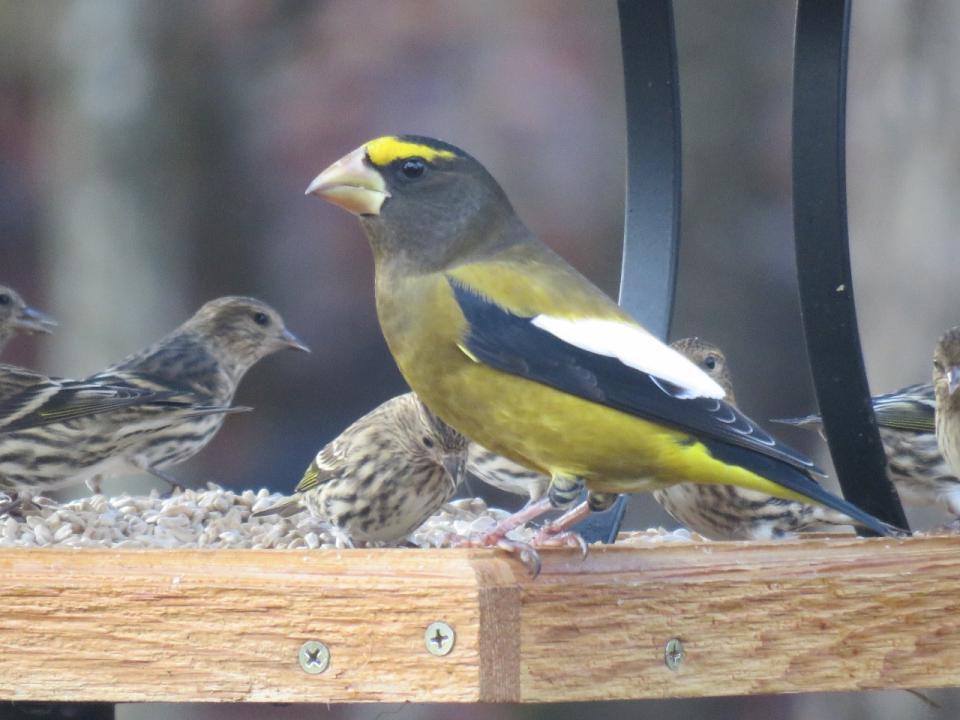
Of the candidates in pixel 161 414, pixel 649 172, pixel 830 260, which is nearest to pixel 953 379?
pixel 649 172

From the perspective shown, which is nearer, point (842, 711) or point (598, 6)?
point (842, 711)

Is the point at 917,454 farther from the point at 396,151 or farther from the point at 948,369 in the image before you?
the point at 396,151

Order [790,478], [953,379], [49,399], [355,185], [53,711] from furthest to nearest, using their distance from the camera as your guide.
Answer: [49,399], [953,379], [355,185], [53,711], [790,478]

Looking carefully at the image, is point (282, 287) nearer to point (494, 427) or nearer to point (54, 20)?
point (54, 20)

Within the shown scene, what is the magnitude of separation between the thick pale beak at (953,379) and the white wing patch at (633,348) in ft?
7.06

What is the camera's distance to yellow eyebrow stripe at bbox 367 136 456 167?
4.07 meters

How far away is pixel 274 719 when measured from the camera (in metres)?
8.83

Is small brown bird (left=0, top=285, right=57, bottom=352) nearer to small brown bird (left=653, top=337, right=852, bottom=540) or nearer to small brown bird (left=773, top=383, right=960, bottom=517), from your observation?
small brown bird (left=653, top=337, right=852, bottom=540)

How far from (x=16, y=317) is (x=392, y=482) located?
2.52m

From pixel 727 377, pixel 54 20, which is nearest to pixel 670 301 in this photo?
pixel 727 377

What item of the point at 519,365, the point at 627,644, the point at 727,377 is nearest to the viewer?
the point at 627,644

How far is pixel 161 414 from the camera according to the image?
6488 millimetres

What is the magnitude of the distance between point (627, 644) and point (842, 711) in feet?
15.6

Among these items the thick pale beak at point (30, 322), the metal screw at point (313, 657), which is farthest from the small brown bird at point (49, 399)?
the metal screw at point (313, 657)
